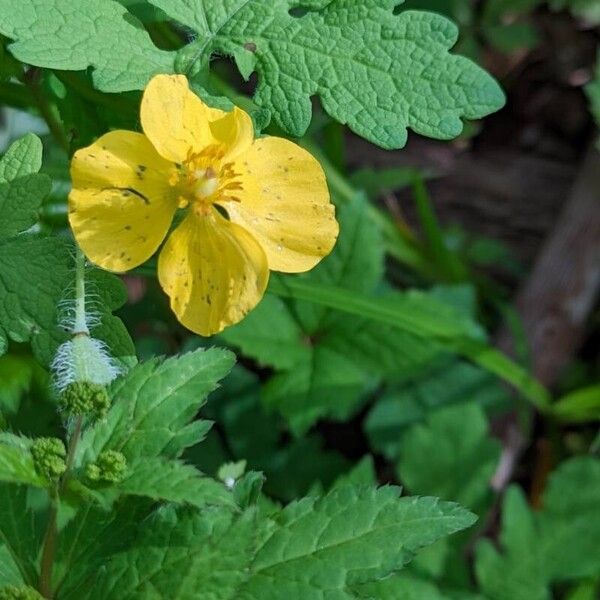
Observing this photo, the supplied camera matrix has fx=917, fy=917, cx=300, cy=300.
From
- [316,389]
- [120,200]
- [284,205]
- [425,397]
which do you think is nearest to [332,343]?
[316,389]

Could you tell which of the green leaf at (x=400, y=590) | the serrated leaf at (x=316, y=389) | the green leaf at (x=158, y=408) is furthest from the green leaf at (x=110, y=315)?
the serrated leaf at (x=316, y=389)

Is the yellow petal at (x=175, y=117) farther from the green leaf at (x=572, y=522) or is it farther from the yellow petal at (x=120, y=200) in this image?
the green leaf at (x=572, y=522)

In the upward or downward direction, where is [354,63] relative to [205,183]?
upward

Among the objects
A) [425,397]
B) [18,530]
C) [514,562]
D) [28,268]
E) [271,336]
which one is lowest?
[514,562]

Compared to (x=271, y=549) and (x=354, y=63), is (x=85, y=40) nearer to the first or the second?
(x=354, y=63)

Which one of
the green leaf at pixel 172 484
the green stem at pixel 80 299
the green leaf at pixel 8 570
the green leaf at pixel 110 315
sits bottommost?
the green leaf at pixel 8 570

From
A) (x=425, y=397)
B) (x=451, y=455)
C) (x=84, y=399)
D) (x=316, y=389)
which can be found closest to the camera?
(x=84, y=399)

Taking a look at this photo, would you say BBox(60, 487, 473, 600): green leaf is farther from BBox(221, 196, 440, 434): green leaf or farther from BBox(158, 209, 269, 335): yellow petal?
BBox(221, 196, 440, 434): green leaf
